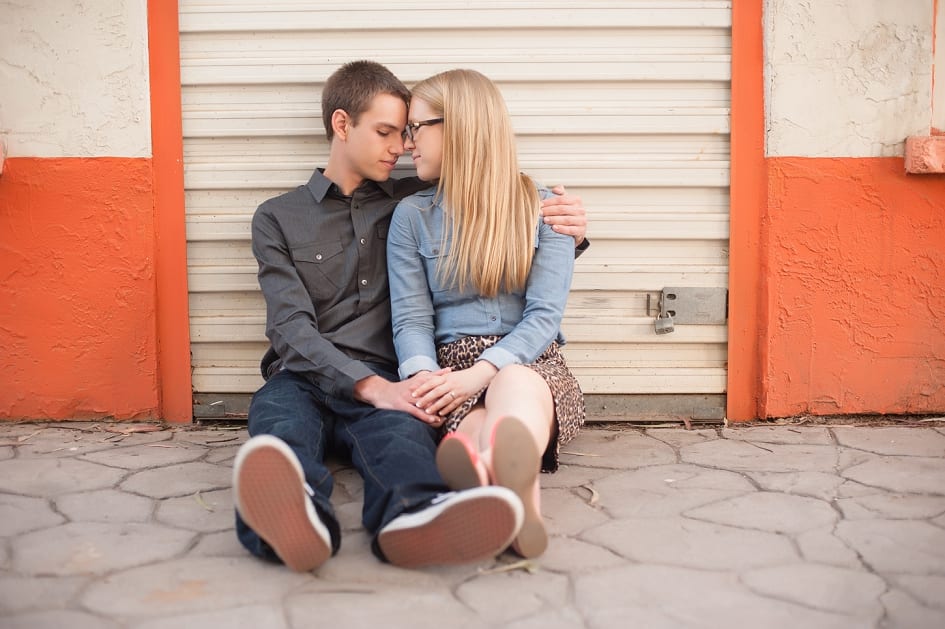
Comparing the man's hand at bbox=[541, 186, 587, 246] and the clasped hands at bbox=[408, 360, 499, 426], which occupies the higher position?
the man's hand at bbox=[541, 186, 587, 246]

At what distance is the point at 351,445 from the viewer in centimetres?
297

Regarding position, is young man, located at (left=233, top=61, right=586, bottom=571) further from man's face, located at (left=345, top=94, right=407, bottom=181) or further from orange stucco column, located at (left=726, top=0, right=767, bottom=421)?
orange stucco column, located at (left=726, top=0, right=767, bottom=421)

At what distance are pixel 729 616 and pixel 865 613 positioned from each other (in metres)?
0.31

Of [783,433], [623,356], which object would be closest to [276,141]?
[623,356]

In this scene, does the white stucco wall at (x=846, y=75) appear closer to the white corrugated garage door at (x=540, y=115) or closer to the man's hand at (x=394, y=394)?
the white corrugated garage door at (x=540, y=115)

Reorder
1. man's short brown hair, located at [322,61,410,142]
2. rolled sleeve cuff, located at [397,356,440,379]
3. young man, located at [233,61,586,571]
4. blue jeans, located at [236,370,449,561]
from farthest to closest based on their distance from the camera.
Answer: man's short brown hair, located at [322,61,410,142] → rolled sleeve cuff, located at [397,356,440,379] → blue jeans, located at [236,370,449,561] → young man, located at [233,61,586,571]

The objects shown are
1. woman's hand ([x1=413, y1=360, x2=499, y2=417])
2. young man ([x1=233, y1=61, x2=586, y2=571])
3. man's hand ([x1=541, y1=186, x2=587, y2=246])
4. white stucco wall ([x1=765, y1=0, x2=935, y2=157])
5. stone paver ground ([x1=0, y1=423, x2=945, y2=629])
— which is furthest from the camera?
white stucco wall ([x1=765, y1=0, x2=935, y2=157])

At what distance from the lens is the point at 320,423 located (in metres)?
3.06

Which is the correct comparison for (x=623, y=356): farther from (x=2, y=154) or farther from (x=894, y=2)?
(x=2, y=154)

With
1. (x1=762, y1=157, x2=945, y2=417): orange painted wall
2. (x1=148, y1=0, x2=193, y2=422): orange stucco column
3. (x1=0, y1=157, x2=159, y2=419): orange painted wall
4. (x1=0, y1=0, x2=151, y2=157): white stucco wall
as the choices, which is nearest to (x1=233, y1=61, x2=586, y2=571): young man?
(x1=148, y1=0, x2=193, y2=422): orange stucco column

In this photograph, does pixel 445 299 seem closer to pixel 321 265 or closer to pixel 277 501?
pixel 321 265

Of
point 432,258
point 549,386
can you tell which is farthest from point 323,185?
point 549,386

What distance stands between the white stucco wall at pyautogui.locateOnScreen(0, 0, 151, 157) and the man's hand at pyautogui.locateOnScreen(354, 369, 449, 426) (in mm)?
1434

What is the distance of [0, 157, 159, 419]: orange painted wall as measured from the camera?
3.61 meters
